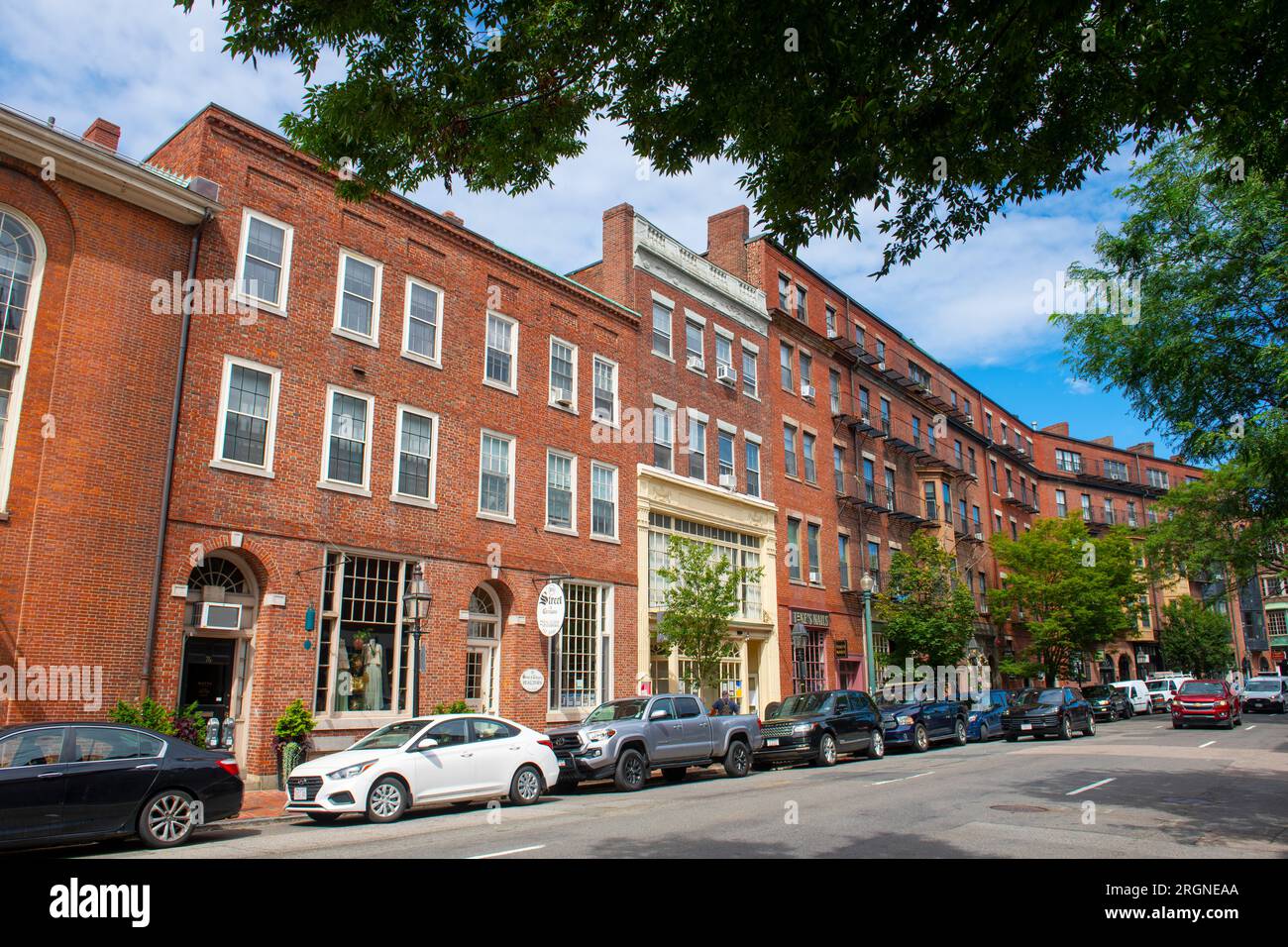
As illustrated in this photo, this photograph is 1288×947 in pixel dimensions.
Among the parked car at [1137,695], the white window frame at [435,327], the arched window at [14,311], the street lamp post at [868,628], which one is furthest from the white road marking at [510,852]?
the parked car at [1137,695]

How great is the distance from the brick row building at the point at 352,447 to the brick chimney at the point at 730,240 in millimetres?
819

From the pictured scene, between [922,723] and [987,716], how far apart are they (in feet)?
19.4

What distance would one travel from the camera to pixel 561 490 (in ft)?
79.7

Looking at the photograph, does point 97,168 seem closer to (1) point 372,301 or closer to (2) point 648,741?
(1) point 372,301

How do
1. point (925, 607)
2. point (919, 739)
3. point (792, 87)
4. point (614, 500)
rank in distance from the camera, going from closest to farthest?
point (792, 87) → point (614, 500) → point (919, 739) → point (925, 607)

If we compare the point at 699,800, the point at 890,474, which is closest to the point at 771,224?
the point at 699,800

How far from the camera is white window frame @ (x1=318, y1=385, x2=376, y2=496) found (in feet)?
61.2

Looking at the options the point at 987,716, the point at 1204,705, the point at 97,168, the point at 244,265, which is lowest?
the point at 987,716

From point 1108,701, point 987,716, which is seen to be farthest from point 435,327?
point 1108,701

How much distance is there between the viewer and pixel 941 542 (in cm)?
4169

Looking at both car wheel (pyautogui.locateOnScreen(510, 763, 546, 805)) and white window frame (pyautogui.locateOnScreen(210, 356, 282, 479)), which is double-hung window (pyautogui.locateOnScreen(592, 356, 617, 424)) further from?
car wheel (pyautogui.locateOnScreen(510, 763, 546, 805))

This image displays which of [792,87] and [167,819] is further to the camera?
[167,819]

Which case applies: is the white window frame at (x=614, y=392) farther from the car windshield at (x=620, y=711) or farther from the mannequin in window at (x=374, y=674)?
the car windshield at (x=620, y=711)

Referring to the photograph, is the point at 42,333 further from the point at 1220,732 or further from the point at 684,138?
the point at 1220,732
